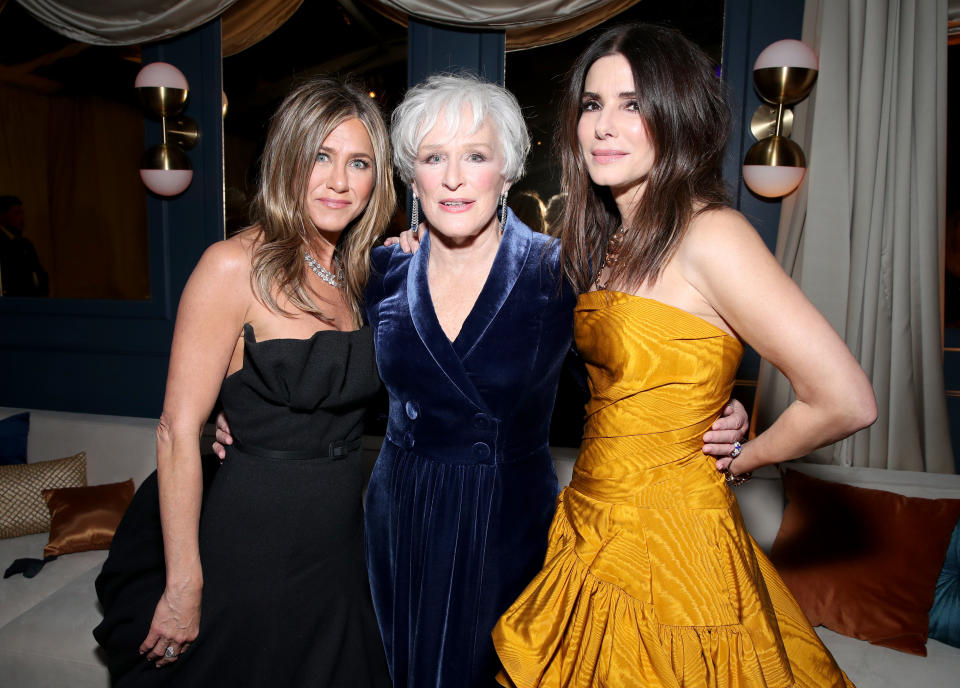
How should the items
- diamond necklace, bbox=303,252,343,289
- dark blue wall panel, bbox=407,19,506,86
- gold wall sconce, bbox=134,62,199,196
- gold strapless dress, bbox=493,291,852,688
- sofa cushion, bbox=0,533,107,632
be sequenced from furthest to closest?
gold wall sconce, bbox=134,62,199,196
dark blue wall panel, bbox=407,19,506,86
sofa cushion, bbox=0,533,107,632
diamond necklace, bbox=303,252,343,289
gold strapless dress, bbox=493,291,852,688

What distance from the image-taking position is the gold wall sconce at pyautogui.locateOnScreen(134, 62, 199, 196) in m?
3.10

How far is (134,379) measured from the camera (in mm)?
3568

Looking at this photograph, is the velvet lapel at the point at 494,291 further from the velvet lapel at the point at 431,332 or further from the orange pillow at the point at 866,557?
the orange pillow at the point at 866,557

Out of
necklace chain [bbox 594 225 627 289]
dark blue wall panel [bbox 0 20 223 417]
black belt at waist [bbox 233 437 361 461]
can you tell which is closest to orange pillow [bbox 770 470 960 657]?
necklace chain [bbox 594 225 627 289]

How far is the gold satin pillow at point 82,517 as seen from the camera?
2.53m

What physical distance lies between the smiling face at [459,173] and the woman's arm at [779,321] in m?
0.48

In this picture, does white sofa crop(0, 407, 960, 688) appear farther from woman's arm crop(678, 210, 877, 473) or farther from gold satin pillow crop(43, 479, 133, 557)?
woman's arm crop(678, 210, 877, 473)

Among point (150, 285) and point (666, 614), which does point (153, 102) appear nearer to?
point (150, 285)

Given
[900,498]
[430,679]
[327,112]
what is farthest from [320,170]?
[900,498]

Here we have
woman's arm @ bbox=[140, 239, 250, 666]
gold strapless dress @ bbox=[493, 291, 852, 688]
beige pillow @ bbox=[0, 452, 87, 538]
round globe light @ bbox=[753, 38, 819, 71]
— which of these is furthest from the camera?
beige pillow @ bbox=[0, 452, 87, 538]

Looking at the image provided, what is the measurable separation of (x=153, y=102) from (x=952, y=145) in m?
3.80

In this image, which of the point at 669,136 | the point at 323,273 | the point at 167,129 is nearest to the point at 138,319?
the point at 167,129

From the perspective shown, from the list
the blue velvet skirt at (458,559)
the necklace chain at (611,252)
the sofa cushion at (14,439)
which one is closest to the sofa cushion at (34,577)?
the sofa cushion at (14,439)

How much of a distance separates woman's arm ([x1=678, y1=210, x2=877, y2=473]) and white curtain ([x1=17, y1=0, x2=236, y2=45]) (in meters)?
2.83
